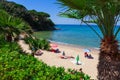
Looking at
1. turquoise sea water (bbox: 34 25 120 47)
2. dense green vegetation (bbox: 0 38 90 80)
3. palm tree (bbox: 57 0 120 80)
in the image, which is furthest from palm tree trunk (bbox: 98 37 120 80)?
turquoise sea water (bbox: 34 25 120 47)

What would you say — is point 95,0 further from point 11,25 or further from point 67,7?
point 11,25

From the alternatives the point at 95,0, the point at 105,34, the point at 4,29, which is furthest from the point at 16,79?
the point at 4,29

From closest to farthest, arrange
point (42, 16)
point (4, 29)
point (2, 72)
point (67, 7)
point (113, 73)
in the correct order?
A: point (2, 72) < point (67, 7) < point (113, 73) < point (4, 29) < point (42, 16)

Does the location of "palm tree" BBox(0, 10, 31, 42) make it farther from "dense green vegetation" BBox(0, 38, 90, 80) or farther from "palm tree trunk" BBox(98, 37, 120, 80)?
"dense green vegetation" BBox(0, 38, 90, 80)

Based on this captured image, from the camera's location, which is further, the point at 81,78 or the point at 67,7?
the point at 67,7

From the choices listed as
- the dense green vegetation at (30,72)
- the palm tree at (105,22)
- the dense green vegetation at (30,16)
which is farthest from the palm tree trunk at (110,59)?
the dense green vegetation at (30,16)

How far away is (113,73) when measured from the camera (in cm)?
800

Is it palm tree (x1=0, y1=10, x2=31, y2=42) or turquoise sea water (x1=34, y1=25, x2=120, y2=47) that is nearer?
palm tree (x1=0, y1=10, x2=31, y2=42)

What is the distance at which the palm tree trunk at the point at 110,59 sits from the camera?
7.85 meters

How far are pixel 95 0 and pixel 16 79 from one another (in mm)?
2934

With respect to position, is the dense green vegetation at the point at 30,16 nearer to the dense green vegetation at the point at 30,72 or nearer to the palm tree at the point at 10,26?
the palm tree at the point at 10,26

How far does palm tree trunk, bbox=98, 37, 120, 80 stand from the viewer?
25.7ft

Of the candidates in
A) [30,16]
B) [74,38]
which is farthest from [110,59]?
[30,16]

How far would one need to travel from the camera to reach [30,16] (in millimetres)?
83062
